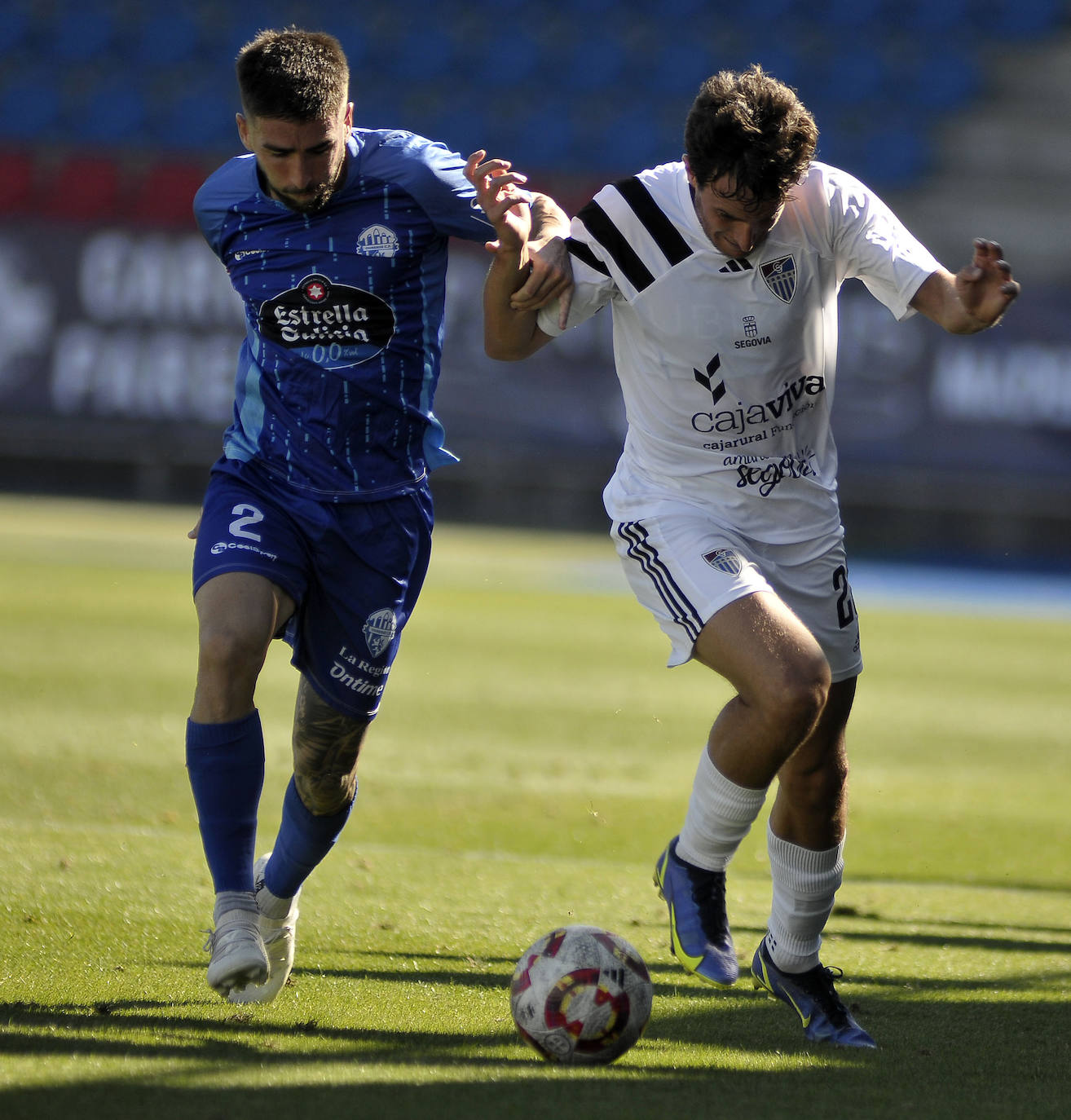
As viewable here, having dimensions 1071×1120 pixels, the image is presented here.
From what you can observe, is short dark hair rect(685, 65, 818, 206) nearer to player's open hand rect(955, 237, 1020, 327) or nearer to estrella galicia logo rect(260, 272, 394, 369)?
player's open hand rect(955, 237, 1020, 327)

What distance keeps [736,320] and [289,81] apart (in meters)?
1.31

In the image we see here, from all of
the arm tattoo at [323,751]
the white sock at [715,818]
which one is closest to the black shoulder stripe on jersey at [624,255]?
the white sock at [715,818]

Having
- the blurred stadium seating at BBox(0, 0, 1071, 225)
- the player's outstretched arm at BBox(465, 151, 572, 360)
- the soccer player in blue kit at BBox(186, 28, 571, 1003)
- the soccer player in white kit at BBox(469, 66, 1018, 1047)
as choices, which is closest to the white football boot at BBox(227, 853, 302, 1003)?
the soccer player in blue kit at BBox(186, 28, 571, 1003)

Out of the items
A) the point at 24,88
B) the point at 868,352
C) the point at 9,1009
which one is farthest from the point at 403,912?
the point at 24,88

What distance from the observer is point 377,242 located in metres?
4.39

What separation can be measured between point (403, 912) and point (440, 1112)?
7.22 feet

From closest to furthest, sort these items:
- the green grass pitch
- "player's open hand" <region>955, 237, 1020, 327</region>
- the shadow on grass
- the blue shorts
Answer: the shadow on grass < the green grass pitch < "player's open hand" <region>955, 237, 1020, 327</region> < the blue shorts

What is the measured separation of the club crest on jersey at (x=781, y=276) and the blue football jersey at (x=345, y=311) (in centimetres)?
84

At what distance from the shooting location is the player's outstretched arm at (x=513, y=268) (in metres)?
3.95

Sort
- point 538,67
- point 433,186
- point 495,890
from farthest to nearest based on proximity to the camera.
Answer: point 538,67 < point 495,890 < point 433,186

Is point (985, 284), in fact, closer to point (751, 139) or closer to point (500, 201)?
point (751, 139)

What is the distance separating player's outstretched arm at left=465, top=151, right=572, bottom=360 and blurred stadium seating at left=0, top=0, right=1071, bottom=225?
19.7m

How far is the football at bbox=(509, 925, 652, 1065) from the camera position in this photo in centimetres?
347

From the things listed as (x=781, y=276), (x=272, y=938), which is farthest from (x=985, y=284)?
(x=272, y=938)
